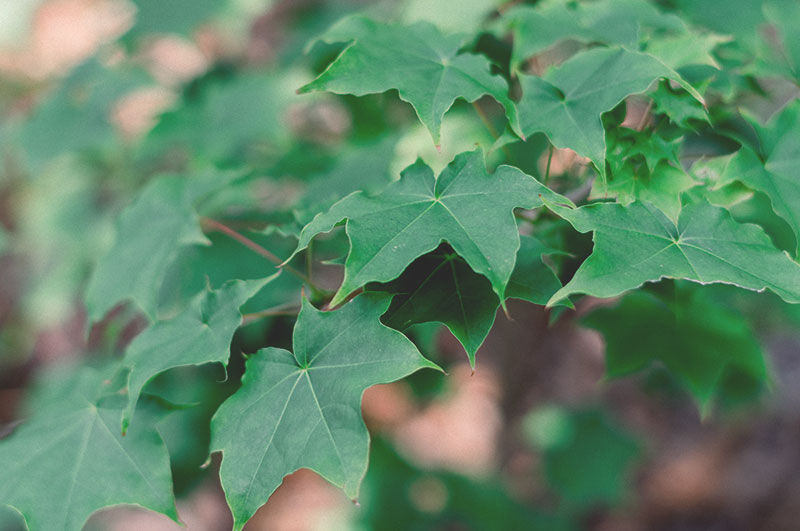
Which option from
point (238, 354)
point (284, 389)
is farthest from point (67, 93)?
point (284, 389)

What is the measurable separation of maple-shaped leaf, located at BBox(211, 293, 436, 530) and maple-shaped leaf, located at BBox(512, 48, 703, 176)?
0.29 meters

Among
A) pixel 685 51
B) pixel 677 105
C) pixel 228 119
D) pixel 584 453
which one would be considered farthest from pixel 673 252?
pixel 584 453

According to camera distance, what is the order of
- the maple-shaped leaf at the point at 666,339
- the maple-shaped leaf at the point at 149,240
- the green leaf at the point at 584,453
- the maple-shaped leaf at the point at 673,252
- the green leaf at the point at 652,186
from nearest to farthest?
the maple-shaped leaf at the point at 673,252
the green leaf at the point at 652,186
the maple-shaped leaf at the point at 149,240
the maple-shaped leaf at the point at 666,339
the green leaf at the point at 584,453

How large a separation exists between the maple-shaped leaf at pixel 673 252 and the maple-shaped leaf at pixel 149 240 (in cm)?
58

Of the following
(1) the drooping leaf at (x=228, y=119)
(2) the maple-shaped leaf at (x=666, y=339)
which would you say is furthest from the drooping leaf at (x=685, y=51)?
(1) the drooping leaf at (x=228, y=119)

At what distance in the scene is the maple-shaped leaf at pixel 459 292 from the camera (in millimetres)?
683

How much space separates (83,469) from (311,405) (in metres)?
0.35

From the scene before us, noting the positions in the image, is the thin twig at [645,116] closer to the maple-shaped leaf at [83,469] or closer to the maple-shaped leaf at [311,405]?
the maple-shaped leaf at [311,405]

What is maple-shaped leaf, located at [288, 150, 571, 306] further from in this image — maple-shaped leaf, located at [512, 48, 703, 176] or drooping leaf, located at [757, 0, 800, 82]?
drooping leaf, located at [757, 0, 800, 82]

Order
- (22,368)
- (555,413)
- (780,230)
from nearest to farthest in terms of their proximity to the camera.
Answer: (780,230) < (555,413) < (22,368)

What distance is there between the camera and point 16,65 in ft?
11.5

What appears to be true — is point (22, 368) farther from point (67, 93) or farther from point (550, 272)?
point (550, 272)

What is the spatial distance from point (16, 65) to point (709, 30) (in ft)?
12.0

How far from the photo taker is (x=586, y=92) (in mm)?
775
